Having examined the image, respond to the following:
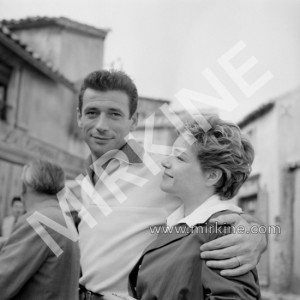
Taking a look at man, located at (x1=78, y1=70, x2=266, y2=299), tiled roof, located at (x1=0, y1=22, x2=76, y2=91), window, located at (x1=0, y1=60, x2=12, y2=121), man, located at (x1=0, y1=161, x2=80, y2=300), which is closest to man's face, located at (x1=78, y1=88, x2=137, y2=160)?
man, located at (x1=78, y1=70, x2=266, y2=299)

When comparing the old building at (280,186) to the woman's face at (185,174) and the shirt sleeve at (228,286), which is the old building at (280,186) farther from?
the shirt sleeve at (228,286)

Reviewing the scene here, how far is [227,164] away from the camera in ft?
5.13

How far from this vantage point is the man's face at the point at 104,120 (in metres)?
2.10

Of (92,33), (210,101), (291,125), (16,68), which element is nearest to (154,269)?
(210,101)

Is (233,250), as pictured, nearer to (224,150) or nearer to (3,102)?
(224,150)

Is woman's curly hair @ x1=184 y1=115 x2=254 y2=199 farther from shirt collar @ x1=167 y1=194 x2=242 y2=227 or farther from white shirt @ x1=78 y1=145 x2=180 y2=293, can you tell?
white shirt @ x1=78 y1=145 x2=180 y2=293

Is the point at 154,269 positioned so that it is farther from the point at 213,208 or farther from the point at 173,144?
the point at 173,144

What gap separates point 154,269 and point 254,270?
0.34 m

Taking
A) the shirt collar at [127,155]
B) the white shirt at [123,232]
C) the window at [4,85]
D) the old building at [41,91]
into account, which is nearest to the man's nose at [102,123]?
the shirt collar at [127,155]

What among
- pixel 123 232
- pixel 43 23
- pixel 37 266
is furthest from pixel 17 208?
pixel 43 23

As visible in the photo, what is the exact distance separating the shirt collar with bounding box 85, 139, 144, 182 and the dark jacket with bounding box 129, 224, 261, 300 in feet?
1.88

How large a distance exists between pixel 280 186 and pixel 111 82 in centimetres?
890

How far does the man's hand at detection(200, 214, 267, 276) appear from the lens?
1.34 metres

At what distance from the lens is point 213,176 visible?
5.21 feet
